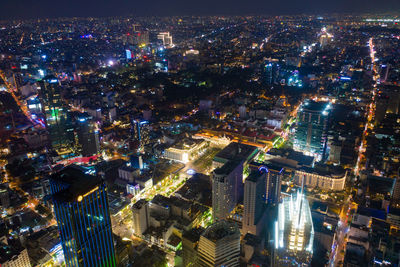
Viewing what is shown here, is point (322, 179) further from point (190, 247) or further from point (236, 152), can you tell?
point (190, 247)

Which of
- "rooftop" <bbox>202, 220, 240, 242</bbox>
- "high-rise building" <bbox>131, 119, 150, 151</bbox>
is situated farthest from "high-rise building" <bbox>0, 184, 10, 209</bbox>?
"rooftop" <bbox>202, 220, 240, 242</bbox>

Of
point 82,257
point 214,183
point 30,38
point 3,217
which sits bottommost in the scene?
point 3,217

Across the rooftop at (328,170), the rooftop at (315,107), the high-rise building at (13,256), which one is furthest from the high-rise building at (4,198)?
the rooftop at (315,107)

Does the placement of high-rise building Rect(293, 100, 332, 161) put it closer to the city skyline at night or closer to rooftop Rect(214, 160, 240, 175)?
the city skyline at night

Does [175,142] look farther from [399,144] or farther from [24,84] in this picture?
[24,84]

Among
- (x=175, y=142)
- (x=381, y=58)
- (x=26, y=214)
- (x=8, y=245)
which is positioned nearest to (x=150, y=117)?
(x=175, y=142)
